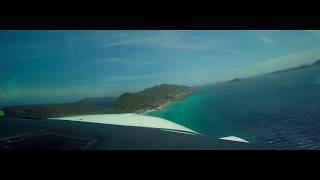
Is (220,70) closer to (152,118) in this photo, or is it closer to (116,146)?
(152,118)

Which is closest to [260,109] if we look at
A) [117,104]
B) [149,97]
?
[149,97]
